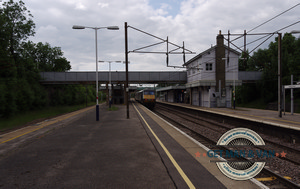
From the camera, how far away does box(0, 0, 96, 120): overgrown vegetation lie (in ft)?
67.8

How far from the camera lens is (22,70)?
31.7 meters

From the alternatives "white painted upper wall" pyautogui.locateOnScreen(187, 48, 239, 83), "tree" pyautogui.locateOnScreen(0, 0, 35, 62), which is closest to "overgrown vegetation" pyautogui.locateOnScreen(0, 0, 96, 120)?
"tree" pyautogui.locateOnScreen(0, 0, 35, 62)

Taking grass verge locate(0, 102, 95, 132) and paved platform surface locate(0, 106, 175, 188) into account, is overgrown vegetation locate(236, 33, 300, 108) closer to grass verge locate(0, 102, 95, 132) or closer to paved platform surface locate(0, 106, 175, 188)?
paved platform surface locate(0, 106, 175, 188)

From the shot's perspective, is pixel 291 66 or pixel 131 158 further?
pixel 291 66

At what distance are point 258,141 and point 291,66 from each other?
31733 mm

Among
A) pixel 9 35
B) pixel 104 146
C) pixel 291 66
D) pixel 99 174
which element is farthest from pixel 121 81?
pixel 99 174

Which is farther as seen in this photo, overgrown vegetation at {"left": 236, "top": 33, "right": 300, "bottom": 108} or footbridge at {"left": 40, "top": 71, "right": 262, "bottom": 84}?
footbridge at {"left": 40, "top": 71, "right": 262, "bottom": 84}

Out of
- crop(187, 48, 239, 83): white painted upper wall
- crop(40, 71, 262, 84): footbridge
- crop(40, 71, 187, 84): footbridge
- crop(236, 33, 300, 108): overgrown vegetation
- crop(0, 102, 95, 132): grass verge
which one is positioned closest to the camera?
crop(0, 102, 95, 132): grass verge

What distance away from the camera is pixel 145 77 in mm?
43156

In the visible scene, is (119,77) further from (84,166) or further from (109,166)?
(109,166)

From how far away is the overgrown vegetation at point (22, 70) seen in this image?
813 inches

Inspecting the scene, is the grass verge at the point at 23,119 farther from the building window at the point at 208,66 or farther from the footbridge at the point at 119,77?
the building window at the point at 208,66

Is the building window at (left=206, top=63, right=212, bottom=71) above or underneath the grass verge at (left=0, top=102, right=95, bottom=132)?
above

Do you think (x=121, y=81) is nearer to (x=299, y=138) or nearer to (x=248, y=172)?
(x=299, y=138)
